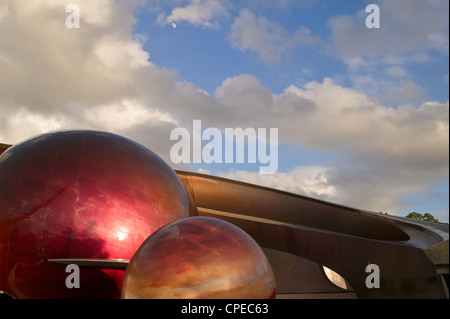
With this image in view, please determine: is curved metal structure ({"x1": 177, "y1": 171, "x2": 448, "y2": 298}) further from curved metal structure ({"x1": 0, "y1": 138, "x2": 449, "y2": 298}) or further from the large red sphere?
the large red sphere

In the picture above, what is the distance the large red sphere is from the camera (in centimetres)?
564

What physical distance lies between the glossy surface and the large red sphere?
1.30 m

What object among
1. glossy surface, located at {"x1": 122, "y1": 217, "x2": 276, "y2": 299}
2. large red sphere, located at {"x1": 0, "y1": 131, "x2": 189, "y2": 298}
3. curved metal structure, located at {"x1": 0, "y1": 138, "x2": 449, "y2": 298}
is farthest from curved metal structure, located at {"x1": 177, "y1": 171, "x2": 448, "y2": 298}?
glossy surface, located at {"x1": 122, "y1": 217, "x2": 276, "y2": 299}

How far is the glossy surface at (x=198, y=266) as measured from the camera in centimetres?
426

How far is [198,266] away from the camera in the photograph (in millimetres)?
4316

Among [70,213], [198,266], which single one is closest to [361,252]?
[198,266]

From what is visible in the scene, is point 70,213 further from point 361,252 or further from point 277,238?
point 361,252

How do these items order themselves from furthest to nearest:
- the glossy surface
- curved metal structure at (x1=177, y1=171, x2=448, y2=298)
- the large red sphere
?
curved metal structure at (x1=177, y1=171, x2=448, y2=298)
the large red sphere
the glossy surface

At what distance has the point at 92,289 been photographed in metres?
5.75

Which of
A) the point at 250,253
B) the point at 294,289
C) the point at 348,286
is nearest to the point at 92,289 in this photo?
the point at 250,253

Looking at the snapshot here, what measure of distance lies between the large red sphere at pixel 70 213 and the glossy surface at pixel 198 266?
130 cm

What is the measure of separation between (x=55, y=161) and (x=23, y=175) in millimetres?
541

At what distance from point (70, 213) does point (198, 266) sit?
2545 mm

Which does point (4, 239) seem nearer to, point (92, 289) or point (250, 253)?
point (92, 289)
